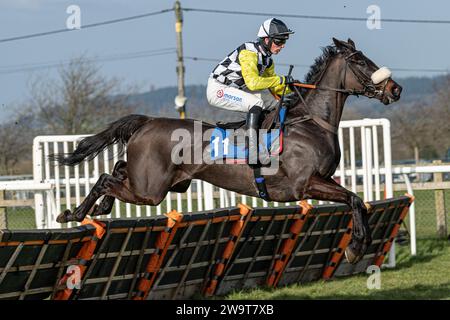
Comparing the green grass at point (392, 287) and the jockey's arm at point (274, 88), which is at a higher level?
the jockey's arm at point (274, 88)

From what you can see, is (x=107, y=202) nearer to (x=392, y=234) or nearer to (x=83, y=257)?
(x=83, y=257)

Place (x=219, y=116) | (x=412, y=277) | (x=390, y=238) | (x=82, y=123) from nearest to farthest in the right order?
(x=412, y=277), (x=390, y=238), (x=82, y=123), (x=219, y=116)

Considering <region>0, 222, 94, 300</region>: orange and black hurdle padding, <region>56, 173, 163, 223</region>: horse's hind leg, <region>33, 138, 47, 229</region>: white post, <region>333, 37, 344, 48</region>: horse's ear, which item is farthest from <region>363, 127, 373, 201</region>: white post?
<region>0, 222, 94, 300</region>: orange and black hurdle padding

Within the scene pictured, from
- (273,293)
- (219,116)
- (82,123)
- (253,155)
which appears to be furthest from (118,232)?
(219,116)

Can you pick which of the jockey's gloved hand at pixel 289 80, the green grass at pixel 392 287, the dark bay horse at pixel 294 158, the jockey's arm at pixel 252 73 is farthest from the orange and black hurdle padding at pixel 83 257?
the green grass at pixel 392 287

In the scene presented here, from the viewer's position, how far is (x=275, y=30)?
7.09 metres

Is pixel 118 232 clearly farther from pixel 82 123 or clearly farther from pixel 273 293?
pixel 82 123

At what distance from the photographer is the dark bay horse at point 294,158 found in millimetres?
7066

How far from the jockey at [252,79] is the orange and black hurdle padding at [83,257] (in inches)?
54.3

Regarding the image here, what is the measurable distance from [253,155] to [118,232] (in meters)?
1.26

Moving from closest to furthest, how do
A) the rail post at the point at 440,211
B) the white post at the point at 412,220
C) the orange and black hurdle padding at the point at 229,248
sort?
the orange and black hurdle padding at the point at 229,248
the white post at the point at 412,220
the rail post at the point at 440,211

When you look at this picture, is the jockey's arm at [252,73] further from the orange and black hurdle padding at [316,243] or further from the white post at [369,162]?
the white post at [369,162]

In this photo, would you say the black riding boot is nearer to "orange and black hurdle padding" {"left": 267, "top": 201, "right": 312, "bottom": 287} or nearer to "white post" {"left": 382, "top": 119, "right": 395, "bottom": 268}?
"orange and black hurdle padding" {"left": 267, "top": 201, "right": 312, "bottom": 287}
